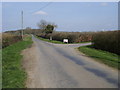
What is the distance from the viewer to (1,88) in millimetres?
7453

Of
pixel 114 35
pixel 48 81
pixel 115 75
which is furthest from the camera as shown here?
pixel 114 35

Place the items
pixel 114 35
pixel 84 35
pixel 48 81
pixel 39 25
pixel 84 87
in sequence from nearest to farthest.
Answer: pixel 84 87
pixel 48 81
pixel 114 35
pixel 84 35
pixel 39 25

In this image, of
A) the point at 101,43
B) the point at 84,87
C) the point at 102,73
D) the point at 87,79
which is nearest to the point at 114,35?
the point at 101,43

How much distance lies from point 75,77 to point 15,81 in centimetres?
248

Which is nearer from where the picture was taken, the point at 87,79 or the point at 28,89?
→ the point at 28,89

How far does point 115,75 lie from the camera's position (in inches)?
345

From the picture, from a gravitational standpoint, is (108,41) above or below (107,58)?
above

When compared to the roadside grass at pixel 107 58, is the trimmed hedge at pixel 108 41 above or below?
above

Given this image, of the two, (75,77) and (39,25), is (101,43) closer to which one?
(75,77)

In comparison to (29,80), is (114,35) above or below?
above

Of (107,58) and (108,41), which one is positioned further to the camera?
(108,41)

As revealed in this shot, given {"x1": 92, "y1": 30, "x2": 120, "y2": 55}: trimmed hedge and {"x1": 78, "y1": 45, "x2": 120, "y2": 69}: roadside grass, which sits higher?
{"x1": 92, "y1": 30, "x2": 120, "y2": 55}: trimmed hedge

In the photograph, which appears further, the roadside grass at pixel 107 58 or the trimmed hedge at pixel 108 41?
the trimmed hedge at pixel 108 41

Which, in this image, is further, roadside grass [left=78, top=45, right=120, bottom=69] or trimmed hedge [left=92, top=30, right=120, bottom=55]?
trimmed hedge [left=92, top=30, right=120, bottom=55]
